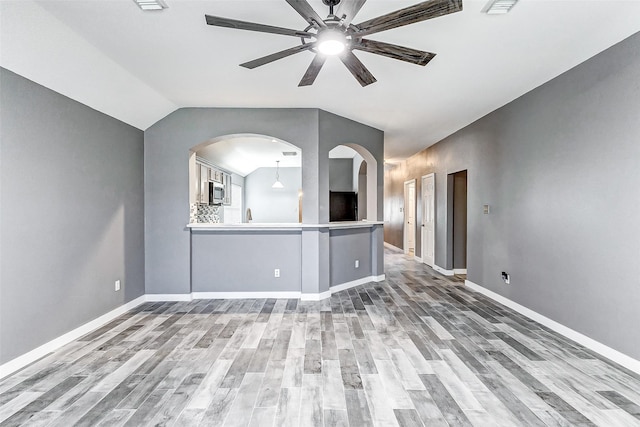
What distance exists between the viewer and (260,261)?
4453mm

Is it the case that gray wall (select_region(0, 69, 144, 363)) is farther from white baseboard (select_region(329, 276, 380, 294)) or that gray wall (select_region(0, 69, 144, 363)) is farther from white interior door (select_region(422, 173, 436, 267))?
white interior door (select_region(422, 173, 436, 267))

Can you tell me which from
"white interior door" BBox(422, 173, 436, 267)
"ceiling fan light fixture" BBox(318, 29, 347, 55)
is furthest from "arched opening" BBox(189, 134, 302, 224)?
"white interior door" BBox(422, 173, 436, 267)

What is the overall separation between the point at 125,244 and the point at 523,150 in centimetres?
515

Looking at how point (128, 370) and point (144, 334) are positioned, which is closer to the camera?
point (128, 370)

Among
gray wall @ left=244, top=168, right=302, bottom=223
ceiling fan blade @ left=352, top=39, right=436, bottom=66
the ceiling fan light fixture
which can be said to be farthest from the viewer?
gray wall @ left=244, top=168, right=302, bottom=223

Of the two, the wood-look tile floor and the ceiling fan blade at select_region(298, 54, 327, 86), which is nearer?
the wood-look tile floor

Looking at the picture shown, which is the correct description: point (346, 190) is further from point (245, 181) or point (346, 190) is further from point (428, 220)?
point (245, 181)

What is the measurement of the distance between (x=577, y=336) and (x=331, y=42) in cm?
346

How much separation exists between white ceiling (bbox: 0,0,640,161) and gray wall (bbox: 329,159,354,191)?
4851mm

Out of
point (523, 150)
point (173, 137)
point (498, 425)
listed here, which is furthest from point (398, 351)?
point (173, 137)

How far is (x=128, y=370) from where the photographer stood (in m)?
2.48

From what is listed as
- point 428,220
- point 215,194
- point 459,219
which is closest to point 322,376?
point 215,194

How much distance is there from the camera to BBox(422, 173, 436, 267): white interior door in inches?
267

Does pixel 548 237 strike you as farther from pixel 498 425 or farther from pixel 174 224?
pixel 174 224
